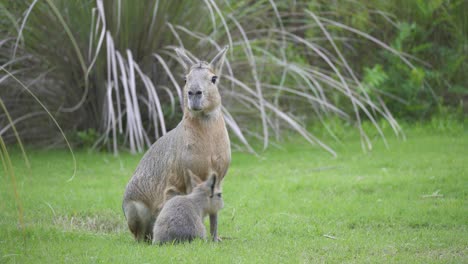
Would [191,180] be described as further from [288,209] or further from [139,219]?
[288,209]

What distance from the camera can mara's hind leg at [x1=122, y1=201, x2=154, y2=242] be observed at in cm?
491

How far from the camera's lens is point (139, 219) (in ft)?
16.1

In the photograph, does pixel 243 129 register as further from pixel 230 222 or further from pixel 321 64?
pixel 230 222

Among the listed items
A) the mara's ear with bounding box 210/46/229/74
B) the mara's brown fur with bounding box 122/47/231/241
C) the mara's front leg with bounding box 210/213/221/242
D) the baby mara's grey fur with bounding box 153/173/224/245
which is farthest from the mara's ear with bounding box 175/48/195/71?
the mara's front leg with bounding box 210/213/221/242

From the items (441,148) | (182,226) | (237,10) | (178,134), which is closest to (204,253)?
(182,226)

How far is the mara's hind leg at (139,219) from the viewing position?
491 centimetres

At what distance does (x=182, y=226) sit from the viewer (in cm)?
452

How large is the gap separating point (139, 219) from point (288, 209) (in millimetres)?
1399

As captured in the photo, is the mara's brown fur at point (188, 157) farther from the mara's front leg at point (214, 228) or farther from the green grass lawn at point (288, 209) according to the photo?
the green grass lawn at point (288, 209)

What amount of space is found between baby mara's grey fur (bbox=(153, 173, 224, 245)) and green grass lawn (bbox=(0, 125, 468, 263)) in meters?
0.11

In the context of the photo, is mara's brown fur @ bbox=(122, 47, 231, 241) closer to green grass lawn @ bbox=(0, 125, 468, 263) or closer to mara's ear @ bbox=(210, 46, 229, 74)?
mara's ear @ bbox=(210, 46, 229, 74)

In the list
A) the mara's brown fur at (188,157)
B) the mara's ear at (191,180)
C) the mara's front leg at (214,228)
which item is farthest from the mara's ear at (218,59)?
the mara's front leg at (214,228)

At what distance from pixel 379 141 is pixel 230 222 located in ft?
12.0

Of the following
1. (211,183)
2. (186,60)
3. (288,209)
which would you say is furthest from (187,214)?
(288,209)
